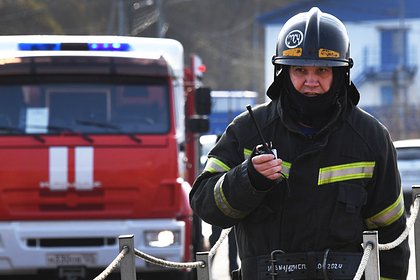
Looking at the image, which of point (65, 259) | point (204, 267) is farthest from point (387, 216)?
point (65, 259)

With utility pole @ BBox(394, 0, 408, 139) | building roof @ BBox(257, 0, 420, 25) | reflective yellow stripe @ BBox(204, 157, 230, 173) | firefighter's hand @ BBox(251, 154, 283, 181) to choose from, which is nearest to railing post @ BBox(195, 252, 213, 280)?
reflective yellow stripe @ BBox(204, 157, 230, 173)

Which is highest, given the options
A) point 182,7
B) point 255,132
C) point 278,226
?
point 182,7

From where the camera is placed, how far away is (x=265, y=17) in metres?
59.9

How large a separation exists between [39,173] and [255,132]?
5.41 m

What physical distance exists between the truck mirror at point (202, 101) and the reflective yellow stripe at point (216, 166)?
7.11m

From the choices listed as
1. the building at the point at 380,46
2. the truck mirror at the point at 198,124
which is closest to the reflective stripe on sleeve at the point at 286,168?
the truck mirror at the point at 198,124

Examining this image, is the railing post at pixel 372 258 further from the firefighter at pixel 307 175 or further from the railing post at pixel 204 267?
the railing post at pixel 204 267

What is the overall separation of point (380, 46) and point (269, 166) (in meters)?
56.4

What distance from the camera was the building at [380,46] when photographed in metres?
58.5

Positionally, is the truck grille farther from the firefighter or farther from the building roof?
the building roof

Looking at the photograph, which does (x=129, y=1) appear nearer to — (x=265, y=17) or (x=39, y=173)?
(x=265, y=17)

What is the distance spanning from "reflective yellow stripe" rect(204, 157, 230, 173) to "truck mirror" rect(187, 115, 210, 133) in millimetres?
6924

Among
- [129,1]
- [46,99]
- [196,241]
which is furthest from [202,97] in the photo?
[129,1]

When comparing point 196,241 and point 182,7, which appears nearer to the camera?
point 196,241
